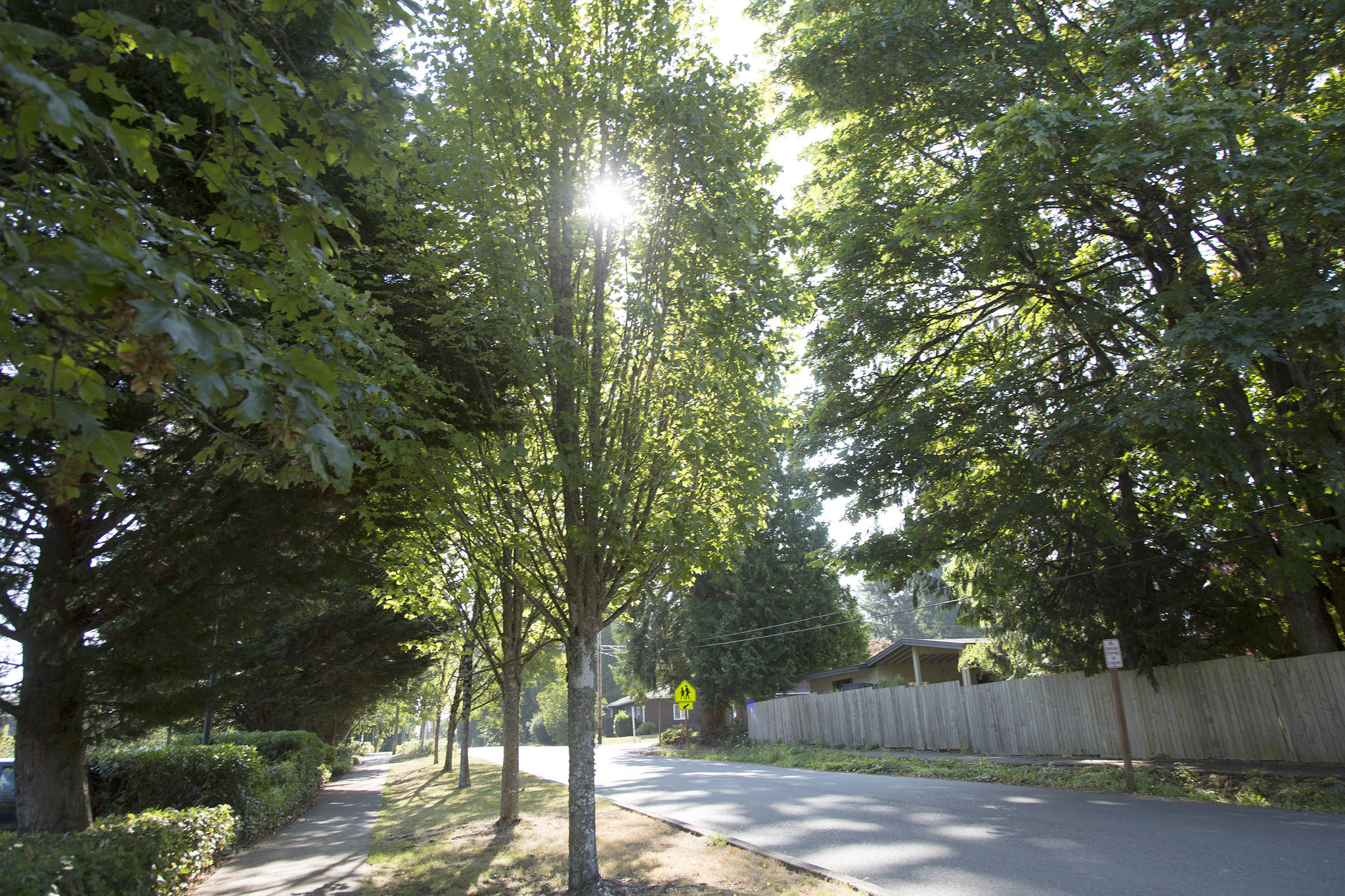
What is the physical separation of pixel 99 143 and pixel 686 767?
75.1 ft

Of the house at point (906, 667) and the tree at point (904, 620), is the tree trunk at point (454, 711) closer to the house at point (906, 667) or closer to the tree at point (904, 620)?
the house at point (906, 667)

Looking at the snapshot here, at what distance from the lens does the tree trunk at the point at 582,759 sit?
22.1ft

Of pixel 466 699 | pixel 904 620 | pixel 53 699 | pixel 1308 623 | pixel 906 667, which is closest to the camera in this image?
pixel 53 699

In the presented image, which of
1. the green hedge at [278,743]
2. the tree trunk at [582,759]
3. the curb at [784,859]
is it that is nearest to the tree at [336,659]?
the green hedge at [278,743]

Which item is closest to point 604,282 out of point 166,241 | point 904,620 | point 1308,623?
point 166,241

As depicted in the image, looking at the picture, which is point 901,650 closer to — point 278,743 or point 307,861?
point 278,743

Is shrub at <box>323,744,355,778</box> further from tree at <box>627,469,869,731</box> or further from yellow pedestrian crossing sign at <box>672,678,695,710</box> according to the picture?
tree at <box>627,469,869,731</box>

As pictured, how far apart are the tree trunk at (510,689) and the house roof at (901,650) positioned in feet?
60.2

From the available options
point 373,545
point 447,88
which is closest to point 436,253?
point 447,88

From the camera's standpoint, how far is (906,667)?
31.9 metres

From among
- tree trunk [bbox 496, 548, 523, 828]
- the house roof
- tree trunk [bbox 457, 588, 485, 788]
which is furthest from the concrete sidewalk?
the house roof

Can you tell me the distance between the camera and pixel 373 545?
9.37 metres

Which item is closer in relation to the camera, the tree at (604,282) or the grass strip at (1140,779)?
the tree at (604,282)

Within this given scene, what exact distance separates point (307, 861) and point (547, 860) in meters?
3.66
